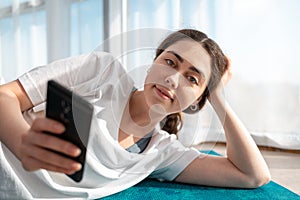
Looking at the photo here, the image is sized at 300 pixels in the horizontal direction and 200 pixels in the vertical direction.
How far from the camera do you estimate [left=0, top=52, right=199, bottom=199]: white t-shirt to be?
1.12 meters

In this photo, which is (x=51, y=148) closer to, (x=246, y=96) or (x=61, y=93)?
(x=61, y=93)

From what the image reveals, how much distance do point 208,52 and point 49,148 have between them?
50cm

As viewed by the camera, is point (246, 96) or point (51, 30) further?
point (51, 30)

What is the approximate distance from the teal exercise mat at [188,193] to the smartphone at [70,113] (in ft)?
1.83

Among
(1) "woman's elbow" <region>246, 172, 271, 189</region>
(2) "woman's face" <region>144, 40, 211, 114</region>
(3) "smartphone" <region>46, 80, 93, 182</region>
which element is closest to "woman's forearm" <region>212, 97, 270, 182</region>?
(1) "woman's elbow" <region>246, 172, 271, 189</region>

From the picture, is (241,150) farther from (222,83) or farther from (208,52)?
(208,52)

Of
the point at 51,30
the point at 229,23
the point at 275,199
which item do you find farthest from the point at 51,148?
the point at 51,30

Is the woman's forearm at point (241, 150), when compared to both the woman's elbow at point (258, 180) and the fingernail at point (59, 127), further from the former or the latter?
the fingernail at point (59, 127)

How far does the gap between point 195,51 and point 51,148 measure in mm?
456

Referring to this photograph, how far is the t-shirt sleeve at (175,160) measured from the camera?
4.41 ft

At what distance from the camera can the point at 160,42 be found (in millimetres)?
1125

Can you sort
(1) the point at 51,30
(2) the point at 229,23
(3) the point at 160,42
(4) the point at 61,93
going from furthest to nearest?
(1) the point at 51,30, (2) the point at 229,23, (3) the point at 160,42, (4) the point at 61,93

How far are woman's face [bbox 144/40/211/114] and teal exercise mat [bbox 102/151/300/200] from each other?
0.26 meters

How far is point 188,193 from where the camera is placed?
1312 mm
